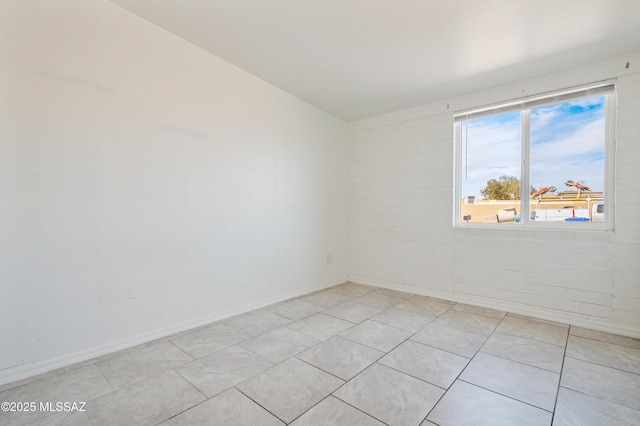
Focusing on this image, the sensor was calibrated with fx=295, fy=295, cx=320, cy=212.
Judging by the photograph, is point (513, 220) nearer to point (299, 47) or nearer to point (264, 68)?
point (299, 47)

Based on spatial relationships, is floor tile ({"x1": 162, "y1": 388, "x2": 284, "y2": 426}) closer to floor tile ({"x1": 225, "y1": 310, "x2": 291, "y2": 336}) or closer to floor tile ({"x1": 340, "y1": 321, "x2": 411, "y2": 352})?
floor tile ({"x1": 225, "y1": 310, "x2": 291, "y2": 336})

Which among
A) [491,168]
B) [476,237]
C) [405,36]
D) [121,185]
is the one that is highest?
[405,36]

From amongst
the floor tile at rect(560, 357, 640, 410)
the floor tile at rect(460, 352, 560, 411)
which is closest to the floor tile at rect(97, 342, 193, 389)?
the floor tile at rect(460, 352, 560, 411)

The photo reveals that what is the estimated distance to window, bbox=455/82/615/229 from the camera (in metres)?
2.73

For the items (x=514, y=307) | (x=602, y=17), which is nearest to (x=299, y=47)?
(x=602, y=17)

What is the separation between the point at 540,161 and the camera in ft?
9.89

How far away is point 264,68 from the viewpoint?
309 cm

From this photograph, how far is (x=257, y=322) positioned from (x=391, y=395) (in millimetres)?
1533

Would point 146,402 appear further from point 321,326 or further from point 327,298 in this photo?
point 327,298

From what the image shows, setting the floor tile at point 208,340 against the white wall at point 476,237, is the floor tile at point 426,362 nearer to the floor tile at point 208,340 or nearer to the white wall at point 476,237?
the floor tile at point 208,340

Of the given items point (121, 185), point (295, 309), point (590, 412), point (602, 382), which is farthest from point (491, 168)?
point (121, 185)

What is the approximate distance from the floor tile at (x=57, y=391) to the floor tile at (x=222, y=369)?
467 millimetres

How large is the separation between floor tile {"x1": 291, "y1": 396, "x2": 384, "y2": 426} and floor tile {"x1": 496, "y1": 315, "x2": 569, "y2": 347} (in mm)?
1781

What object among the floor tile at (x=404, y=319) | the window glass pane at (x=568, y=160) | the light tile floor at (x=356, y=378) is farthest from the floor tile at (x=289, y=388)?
the window glass pane at (x=568, y=160)
